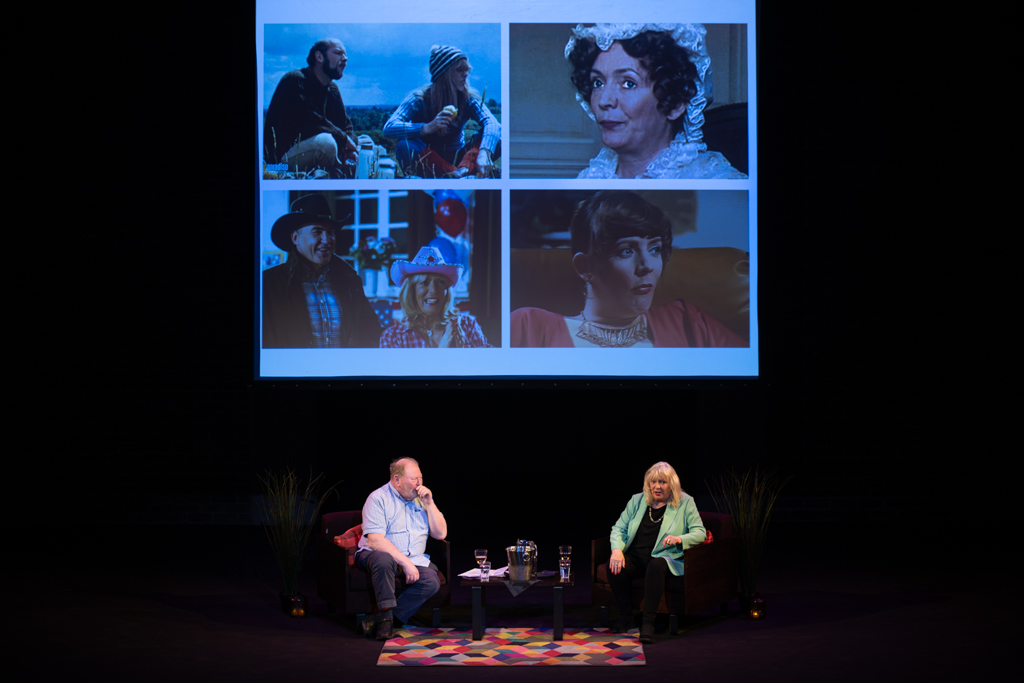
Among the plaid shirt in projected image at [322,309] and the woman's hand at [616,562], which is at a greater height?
the plaid shirt in projected image at [322,309]

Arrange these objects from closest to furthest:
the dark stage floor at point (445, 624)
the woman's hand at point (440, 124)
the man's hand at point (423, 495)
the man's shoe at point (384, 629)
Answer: the dark stage floor at point (445, 624), the man's shoe at point (384, 629), the man's hand at point (423, 495), the woman's hand at point (440, 124)

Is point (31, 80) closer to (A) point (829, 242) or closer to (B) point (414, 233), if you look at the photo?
(B) point (414, 233)

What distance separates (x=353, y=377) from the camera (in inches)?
259

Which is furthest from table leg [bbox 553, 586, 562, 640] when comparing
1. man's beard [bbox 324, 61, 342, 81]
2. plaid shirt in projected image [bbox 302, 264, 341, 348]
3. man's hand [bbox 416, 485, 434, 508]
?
man's beard [bbox 324, 61, 342, 81]

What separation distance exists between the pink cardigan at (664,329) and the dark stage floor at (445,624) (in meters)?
1.43

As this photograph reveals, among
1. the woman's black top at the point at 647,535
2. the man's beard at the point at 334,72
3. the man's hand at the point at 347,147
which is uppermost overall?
the man's beard at the point at 334,72

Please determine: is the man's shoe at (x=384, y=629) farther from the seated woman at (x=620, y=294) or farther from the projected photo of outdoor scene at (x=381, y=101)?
the projected photo of outdoor scene at (x=381, y=101)

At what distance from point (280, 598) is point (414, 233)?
8.49 feet

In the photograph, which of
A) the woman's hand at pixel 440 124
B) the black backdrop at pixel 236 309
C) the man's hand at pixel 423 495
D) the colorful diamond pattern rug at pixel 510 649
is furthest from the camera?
the black backdrop at pixel 236 309

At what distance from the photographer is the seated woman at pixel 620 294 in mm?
6555

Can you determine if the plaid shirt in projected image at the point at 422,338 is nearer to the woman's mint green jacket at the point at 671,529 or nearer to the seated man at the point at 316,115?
the seated man at the point at 316,115

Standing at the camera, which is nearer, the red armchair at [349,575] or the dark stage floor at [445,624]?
the dark stage floor at [445,624]

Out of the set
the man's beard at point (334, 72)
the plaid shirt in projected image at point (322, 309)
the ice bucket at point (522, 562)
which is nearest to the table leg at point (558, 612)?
the ice bucket at point (522, 562)

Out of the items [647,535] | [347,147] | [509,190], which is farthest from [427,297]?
[647,535]
